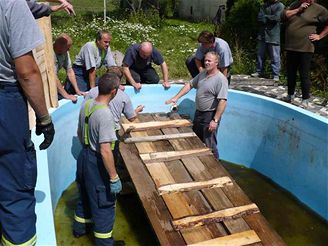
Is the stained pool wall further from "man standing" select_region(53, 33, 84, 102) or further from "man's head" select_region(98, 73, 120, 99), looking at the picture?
"man's head" select_region(98, 73, 120, 99)

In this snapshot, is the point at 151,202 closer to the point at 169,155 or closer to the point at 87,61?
the point at 169,155

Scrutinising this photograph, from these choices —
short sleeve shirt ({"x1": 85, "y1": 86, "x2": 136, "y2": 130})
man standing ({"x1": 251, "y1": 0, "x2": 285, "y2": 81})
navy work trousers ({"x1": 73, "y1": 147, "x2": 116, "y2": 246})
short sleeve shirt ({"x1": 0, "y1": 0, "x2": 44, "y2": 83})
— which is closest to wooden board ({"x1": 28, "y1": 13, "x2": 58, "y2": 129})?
short sleeve shirt ({"x1": 85, "y1": 86, "x2": 136, "y2": 130})

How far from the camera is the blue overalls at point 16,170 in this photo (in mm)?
2307

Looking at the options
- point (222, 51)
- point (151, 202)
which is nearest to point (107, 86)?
point (151, 202)

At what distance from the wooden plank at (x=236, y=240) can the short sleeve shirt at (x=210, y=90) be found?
2.14m

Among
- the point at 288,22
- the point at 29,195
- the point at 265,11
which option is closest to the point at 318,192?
the point at 288,22

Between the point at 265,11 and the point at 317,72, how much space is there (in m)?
1.60

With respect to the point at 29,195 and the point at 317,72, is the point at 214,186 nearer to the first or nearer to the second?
the point at 29,195

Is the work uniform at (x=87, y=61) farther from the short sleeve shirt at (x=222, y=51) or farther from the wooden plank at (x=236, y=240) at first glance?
the wooden plank at (x=236, y=240)

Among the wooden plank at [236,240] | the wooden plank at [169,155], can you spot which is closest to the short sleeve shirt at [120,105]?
the wooden plank at [169,155]

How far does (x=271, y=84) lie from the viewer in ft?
25.2

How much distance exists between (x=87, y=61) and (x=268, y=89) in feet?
11.1

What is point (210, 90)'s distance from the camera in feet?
17.1

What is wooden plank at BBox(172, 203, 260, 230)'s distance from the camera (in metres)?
3.53
